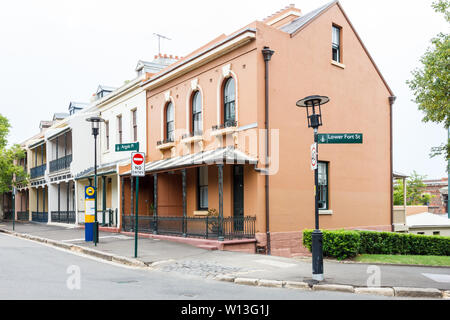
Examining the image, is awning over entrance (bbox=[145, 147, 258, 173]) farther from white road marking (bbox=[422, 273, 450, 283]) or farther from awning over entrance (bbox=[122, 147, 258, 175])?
white road marking (bbox=[422, 273, 450, 283])

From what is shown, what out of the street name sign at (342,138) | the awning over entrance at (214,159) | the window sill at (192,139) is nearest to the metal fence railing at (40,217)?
the awning over entrance at (214,159)

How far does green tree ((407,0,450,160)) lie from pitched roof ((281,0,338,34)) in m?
4.13

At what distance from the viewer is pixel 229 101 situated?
16.7 m

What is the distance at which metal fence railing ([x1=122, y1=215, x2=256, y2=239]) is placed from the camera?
14.7 metres

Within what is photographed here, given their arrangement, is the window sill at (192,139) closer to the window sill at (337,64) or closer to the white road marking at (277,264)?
the window sill at (337,64)

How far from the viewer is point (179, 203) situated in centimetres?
2011

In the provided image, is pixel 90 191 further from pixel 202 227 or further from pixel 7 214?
pixel 7 214

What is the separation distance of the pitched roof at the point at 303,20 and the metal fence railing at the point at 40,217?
23.1 metres

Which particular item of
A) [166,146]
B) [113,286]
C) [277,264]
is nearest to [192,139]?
[166,146]

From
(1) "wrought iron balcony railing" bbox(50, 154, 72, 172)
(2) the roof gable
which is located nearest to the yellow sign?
(2) the roof gable

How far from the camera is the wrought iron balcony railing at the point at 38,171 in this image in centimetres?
3498
